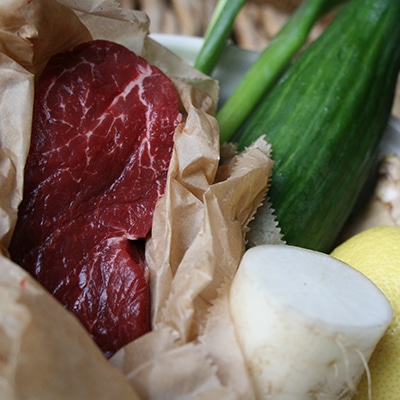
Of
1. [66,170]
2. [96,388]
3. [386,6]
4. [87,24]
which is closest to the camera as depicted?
[96,388]

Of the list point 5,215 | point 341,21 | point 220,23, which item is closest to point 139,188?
point 5,215

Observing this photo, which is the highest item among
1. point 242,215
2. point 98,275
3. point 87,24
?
point 87,24

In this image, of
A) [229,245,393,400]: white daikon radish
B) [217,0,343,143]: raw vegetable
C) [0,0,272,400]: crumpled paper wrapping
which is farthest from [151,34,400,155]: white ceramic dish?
[229,245,393,400]: white daikon radish

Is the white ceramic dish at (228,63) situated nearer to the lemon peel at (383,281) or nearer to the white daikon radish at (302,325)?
the lemon peel at (383,281)

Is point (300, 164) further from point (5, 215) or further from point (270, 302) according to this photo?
point (5, 215)

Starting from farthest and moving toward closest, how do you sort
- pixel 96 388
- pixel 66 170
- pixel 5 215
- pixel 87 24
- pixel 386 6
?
pixel 386 6, pixel 87 24, pixel 66 170, pixel 5 215, pixel 96 388

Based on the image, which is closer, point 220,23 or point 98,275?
point 98,275

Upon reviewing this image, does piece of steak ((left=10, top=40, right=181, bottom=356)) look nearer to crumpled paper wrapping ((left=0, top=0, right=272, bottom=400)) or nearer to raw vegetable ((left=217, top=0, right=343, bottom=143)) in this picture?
crumpled paper wrapping ((left=0, top=0, right=272, bottom=400))
